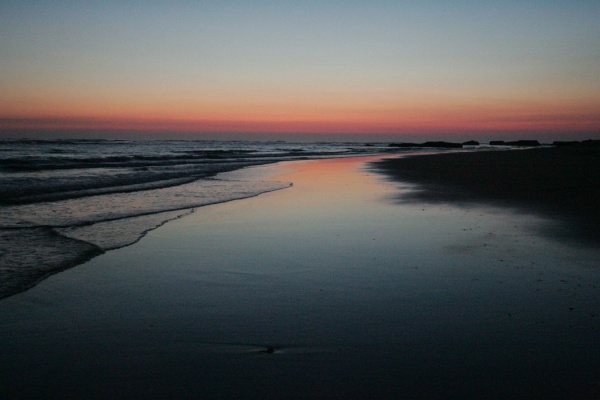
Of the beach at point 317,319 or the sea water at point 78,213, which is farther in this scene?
A: the sea water at point 78,213

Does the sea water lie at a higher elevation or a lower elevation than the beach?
lower

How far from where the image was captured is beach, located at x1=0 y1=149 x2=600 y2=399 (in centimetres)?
360

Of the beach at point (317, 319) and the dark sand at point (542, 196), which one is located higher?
the dark sand at point (542, 196)

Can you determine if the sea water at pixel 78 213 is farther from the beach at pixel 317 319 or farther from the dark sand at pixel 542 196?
the dark sand at pixel 542 196

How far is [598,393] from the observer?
11.0ft

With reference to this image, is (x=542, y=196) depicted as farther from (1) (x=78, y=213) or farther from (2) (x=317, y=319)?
(1) (x=78, y=213)

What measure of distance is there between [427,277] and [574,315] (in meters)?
1.91

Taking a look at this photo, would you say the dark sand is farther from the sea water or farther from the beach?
the sea water

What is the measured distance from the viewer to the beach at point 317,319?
3.60 meters

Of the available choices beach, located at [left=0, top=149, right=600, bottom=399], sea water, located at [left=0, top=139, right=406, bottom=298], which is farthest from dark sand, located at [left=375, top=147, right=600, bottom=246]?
sea water, located at [left=0, top=139, right=406, bottom=298]

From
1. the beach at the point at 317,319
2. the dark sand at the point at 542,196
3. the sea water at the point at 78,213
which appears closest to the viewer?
the beach at the point at 317,319

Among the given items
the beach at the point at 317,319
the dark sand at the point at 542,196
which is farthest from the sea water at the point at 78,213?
the dark sand at the point at 542,196

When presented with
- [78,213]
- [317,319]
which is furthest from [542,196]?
[78,213]

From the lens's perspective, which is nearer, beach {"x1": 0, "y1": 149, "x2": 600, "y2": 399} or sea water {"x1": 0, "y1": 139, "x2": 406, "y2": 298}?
beach {"x1": 0, "y1": 149, "x2": 600, "y2": 399}
